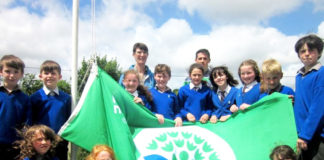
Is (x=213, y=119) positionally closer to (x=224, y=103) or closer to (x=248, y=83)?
(x=224, y=103)

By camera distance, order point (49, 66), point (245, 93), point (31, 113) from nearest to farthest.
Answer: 1. point (31, 113)
2. point (49, 66)
3. point (245, 93)

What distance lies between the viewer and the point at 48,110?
176 inches

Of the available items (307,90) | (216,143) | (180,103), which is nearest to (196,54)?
(180,103)

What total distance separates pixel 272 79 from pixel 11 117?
13.3ft

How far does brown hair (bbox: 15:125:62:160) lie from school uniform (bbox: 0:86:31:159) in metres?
0.13

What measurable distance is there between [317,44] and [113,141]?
3209mm

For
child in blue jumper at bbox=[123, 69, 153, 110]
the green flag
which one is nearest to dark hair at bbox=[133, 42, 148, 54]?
child in blue jumper at bbox=[123, 69, 153, 110]

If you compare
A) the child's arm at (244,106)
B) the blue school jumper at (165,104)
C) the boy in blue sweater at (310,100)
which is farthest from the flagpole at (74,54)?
the boy in blue sweater at (310,100)

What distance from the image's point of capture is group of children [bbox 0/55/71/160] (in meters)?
4.08

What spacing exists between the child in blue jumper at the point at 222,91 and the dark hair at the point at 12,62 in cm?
317

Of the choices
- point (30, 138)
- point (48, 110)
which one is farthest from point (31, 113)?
point (30, 138)

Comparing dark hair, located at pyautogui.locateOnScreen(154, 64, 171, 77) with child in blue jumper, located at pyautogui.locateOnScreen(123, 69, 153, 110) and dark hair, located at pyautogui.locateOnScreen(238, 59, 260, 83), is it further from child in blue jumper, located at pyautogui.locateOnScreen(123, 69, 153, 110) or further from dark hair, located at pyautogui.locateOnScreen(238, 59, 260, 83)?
dark hair, located at pyautogui.locateOnScreen(238, 59, 260, 83)

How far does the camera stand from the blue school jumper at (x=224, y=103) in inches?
199

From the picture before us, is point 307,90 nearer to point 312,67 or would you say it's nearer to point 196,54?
point 312,67
